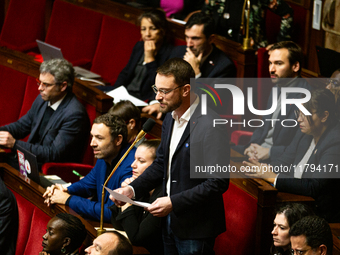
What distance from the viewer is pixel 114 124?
1502 mm

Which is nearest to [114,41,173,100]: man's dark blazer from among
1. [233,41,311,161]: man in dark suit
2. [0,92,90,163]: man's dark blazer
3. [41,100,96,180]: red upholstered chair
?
[0,92,90,163]: man's dark blazer

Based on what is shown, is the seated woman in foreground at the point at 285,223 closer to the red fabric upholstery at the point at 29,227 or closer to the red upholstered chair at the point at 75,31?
the red fabric upholstery at the point at 29,227

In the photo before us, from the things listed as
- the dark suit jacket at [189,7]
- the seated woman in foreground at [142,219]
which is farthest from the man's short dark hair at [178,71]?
the dark suit jacket at [189,7]

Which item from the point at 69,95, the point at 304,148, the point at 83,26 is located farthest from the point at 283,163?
the point at 83,26

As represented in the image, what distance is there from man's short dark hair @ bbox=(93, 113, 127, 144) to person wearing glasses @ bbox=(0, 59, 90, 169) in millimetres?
334

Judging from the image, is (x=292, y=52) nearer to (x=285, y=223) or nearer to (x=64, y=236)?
(x=285, y=223)

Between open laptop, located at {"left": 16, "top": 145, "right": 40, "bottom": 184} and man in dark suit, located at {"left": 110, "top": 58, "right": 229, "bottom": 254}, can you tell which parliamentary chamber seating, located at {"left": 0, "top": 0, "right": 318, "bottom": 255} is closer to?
open laptop, located at {"left": 16, "top": 145, "right": 40, "bottom": 184}

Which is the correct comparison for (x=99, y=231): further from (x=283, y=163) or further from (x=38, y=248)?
(x=283, y=163)

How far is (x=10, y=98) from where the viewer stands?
218 cm

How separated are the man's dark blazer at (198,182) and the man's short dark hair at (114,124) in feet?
1.20

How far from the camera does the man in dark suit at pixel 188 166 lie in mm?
1054

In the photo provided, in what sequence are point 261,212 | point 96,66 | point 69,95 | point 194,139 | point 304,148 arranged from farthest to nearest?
point 96,66, point 69,95, point 304,148, point 261,212, point 194,139

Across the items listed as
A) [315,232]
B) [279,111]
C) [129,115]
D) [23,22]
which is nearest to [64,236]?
[129,115]

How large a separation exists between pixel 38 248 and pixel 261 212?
615mm
